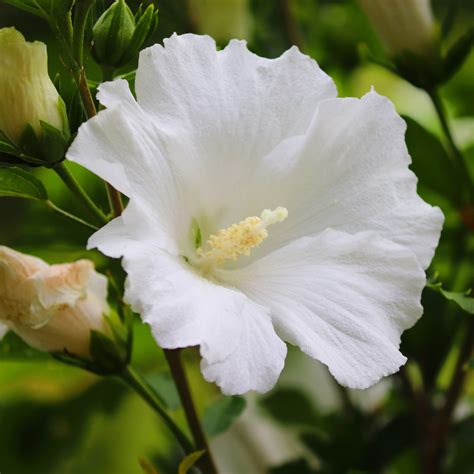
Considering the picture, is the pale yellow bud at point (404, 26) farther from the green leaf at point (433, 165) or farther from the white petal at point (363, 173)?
the white petal at point (363, 173)

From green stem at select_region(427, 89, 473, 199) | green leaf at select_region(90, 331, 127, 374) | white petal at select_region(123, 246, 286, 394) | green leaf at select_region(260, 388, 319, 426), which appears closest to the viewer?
white petal at select_region(123, 246, 286, 394)

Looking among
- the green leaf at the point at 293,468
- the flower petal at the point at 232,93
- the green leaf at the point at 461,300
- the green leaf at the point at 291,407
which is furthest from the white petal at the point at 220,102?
the green leaf at the point at 291,407

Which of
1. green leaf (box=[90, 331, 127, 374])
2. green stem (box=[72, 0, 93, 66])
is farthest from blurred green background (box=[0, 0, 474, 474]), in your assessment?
green stem (box=[72, 0, 93, 66])

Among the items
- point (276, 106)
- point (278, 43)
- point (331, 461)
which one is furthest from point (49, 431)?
point (276, 106)

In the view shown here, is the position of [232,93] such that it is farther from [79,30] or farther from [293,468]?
[293,468]

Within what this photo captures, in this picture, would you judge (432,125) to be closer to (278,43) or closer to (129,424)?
(278,43)

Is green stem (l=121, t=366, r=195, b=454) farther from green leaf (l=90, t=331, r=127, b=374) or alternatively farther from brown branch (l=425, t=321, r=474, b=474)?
brown branch (l=425, t=321, r=474, b=474)
